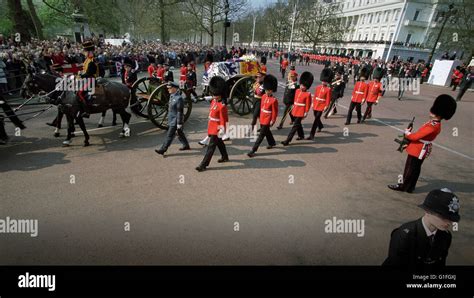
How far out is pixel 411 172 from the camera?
5008 millimetres

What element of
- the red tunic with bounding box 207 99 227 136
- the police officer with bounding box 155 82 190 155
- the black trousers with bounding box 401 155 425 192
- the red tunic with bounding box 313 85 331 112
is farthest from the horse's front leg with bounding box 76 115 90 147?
the black trousers with bounding box 401 155 425 192

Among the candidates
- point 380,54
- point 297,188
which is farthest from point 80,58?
point 380,54

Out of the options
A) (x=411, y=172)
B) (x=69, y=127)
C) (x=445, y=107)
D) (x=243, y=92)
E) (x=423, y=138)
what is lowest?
(x=69, y=127)

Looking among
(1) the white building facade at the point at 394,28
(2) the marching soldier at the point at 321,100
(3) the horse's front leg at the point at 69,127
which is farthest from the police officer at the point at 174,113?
(1) the white building facade at the point at 394,28

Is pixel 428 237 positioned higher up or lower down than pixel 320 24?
lower down

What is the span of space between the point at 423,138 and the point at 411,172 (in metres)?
0.74

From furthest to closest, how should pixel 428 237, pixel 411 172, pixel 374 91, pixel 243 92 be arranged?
pixel 243 92 → pixel 374 91 → pixel 411 172 → pixel 428 237

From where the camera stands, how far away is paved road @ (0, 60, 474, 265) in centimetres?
345

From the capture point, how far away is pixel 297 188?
5.09 meters

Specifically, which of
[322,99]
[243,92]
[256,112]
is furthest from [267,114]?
[243,92]

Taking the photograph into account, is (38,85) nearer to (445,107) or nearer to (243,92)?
(243,92)

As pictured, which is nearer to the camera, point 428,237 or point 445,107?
point 428,237

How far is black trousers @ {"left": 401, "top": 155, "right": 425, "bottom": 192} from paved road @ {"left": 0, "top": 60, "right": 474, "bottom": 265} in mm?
264
